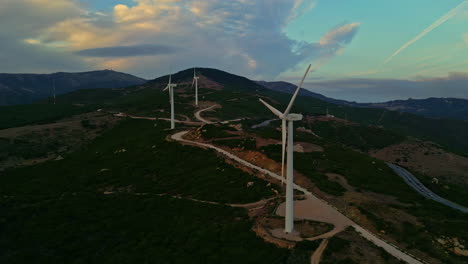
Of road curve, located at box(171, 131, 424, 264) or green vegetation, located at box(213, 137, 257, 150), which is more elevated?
green vegetation, located at box(213, 137, 257, 150)

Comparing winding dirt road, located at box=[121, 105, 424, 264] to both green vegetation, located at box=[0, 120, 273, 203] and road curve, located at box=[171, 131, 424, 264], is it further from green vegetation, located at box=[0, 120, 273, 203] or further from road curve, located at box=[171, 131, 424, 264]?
green vegetation, located at box=[0, 120, 273, 203]

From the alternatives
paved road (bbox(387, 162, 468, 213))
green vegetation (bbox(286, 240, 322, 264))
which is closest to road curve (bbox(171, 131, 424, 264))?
green vegetation (bbox(286, 240, 322, 264))

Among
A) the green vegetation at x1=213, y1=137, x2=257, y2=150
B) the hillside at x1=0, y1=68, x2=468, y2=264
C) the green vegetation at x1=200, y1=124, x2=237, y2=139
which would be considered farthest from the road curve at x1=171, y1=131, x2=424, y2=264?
the green vegetation at x1=200, y1=124, x2=237, y2=139

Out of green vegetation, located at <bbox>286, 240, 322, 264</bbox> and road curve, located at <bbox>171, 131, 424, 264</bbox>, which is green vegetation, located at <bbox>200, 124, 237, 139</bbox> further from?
green vegetation, located at <bbox>286, 240, 322, 264</bbox>

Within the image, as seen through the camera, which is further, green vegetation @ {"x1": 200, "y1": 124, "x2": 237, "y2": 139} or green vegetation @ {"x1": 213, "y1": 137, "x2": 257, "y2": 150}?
green vegetation @ {"x1": 200, "y1": 124, "x2": 237, "y2": 139}

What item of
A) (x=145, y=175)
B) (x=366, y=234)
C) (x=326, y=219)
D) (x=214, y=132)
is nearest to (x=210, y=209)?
(x=326, y=219)

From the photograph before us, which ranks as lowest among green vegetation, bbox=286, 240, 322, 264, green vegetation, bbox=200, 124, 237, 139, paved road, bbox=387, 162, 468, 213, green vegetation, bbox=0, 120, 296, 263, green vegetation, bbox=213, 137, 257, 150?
paved road, bbox=387, 162, 468, 213

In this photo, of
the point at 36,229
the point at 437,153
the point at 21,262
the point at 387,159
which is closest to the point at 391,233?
the point at 21,262

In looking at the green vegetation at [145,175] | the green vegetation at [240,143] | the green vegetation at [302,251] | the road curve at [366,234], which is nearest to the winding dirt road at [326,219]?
the road curve at [366,234]

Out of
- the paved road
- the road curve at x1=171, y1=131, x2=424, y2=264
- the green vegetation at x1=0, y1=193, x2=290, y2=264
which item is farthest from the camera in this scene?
the paved road

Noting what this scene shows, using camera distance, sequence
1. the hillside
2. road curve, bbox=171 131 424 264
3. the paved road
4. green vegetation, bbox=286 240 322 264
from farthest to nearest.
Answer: the paved road
the hillside
road curve, bbox=171 131 424 264
green vegetation, bbox=286 240 322 264

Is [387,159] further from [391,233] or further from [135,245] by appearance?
[135,245]
